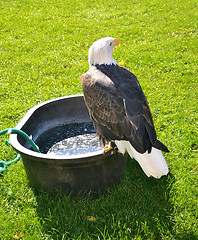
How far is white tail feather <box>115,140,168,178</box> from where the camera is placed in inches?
125

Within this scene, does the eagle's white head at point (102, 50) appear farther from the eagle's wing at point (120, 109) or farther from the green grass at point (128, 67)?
the green grass at point (128, 67)

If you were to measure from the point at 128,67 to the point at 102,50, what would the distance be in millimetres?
3628

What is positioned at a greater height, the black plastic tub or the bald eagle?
the bald eagle

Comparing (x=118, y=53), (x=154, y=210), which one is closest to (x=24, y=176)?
(x=154, y=210)

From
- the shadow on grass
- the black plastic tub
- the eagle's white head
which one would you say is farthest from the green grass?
the eagle's white head

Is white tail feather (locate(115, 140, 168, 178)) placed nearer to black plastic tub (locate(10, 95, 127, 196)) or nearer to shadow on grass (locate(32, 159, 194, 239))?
black plastic tub (locate(10, 95, 127, 196))

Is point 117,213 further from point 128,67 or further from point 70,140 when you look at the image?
point 128,67

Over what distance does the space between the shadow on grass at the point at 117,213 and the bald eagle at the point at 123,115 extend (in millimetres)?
447

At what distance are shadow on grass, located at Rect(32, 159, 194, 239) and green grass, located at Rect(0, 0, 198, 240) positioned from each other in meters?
0.01

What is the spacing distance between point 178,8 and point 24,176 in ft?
29.0

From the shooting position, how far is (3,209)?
139 inches

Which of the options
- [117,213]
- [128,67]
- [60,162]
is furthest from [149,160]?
[128,67]

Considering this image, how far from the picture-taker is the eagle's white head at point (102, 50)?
3.46 meters

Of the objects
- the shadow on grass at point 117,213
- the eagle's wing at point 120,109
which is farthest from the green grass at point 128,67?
the eagle's wing at point 120,109
